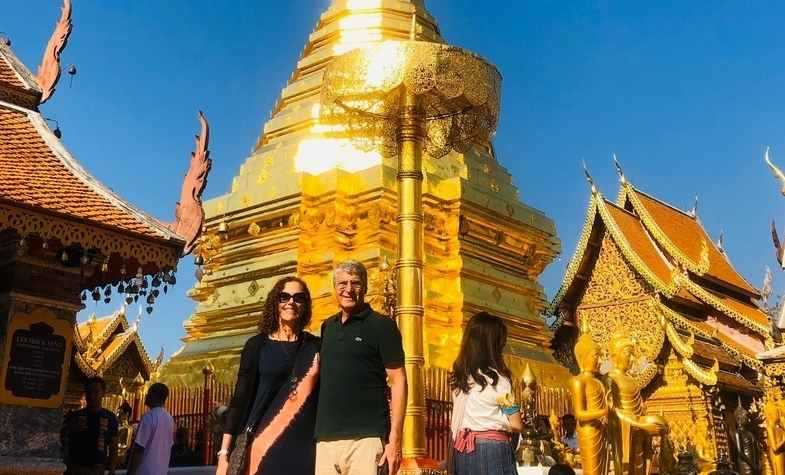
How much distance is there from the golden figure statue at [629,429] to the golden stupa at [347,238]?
326cm

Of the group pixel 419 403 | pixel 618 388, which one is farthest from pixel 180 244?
pixel 618 388

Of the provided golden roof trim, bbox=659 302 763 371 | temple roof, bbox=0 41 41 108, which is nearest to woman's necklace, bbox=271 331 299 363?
temple roof, bbox=0 41 41 108

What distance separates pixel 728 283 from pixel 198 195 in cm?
1463

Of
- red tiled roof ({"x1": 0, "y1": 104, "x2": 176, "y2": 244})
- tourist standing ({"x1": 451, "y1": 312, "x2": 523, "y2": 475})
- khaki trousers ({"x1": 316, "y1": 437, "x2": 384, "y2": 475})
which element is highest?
red tiled roof ({"x1": 0, "y1": 104, "x2": 176, "y2": 244})

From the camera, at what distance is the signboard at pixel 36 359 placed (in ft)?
18.4

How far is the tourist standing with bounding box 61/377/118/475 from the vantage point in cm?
584

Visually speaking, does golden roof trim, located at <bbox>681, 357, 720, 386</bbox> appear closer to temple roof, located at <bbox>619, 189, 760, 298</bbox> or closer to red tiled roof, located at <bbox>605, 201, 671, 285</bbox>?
red tiled roof, located at <bbox>605, 201, 671, 285</bbox>

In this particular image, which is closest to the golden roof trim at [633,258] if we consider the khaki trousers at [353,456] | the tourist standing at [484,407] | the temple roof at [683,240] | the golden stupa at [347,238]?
the temple roof at [683,240]

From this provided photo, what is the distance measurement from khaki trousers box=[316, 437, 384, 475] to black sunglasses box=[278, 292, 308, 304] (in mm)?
614

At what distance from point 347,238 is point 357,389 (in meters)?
8.22

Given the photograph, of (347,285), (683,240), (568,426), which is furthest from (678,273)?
(347,285)

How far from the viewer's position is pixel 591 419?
6926 millimetres

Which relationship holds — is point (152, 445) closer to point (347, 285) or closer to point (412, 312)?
point (412, 312)

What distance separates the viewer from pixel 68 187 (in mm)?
5871
